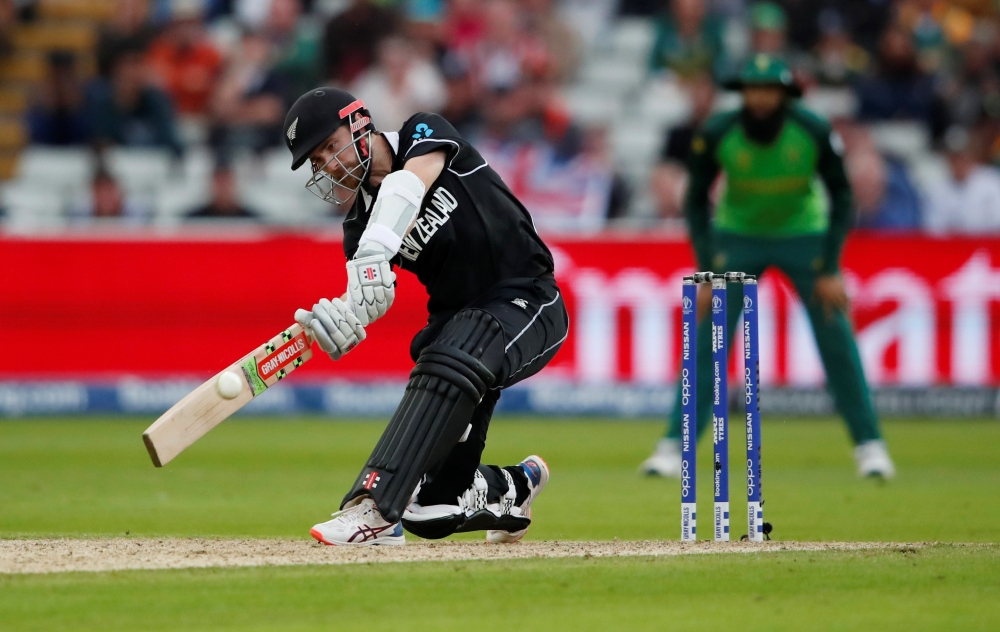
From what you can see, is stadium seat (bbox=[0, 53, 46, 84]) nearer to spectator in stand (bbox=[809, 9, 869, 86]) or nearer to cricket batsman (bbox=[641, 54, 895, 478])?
spectator in stand (bbox=[809, 9, 869, 86])

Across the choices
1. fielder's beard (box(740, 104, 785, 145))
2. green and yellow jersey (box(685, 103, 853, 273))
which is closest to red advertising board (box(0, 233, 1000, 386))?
green and yellow jersey (box(685, 103, 853, 273))

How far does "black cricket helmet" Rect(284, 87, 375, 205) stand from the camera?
5.42m

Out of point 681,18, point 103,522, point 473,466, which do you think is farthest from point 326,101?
point 681,18

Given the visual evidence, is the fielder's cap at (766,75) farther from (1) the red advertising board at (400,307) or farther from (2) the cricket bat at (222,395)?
(1) the red advertising board at (400,307)

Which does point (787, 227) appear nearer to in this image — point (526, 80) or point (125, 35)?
point (526, 80)

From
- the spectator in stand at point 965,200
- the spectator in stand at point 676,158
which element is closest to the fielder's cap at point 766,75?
the spectator in stand at point 676,158

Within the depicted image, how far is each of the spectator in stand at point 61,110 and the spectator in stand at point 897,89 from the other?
825 centimetres

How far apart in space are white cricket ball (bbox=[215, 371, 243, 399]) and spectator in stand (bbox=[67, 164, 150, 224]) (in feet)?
28.2

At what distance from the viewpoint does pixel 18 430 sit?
11.5 metres

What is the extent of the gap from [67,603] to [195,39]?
1266 centimetres

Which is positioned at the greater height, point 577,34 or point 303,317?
point 577,34

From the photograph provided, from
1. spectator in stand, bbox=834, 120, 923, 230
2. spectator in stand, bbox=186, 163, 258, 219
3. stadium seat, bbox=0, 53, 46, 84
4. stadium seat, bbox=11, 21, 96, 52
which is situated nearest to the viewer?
spectator in stand, bbox=186, 163, 258, 219

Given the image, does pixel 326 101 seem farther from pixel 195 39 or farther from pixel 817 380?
pixel 195 39

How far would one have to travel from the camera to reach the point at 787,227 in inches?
333
